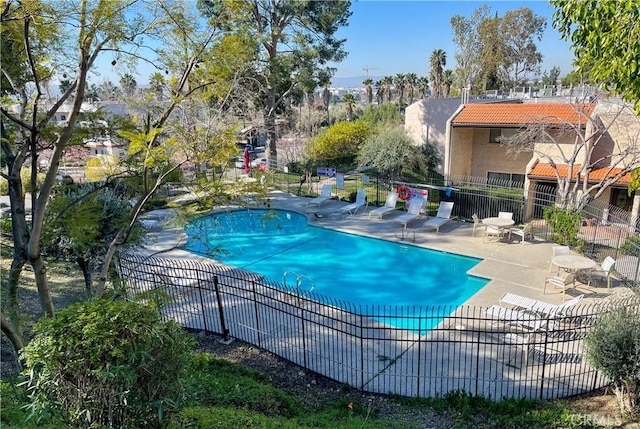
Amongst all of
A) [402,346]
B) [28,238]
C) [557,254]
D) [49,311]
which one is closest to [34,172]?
[28,238]

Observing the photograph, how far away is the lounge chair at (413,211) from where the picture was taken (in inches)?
746

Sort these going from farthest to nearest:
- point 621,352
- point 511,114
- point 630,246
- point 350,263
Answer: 1. point 511,114
2. point 350,263
3. point 630,246
4. point 621,352

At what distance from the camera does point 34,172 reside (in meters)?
6.47

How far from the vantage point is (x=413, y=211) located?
19.2 meters

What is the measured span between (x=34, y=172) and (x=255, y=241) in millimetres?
12753

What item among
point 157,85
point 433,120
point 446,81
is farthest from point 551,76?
point 157,85

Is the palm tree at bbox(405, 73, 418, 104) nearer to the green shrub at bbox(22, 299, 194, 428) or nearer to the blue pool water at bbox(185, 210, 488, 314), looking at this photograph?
the blue pool water at bbox(185, 210, 488, 314)

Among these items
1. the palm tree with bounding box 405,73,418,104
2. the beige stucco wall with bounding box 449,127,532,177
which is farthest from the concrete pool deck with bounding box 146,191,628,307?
the palm tree with bounding box 405,73,418,104

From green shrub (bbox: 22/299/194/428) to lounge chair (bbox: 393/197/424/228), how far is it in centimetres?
1586

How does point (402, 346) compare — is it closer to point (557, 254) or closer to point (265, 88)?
point (557, 254)

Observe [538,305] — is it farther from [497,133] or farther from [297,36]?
[297,36]

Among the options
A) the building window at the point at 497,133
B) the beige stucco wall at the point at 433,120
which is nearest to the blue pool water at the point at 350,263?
the building window at the point at 497,133

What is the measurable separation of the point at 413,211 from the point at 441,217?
4.02 feet

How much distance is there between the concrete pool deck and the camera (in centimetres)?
1226
